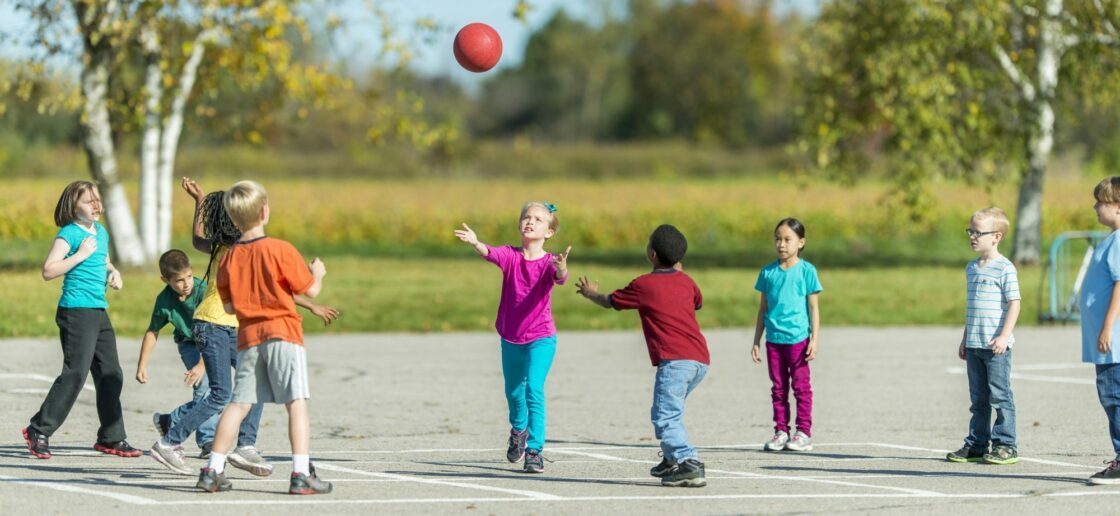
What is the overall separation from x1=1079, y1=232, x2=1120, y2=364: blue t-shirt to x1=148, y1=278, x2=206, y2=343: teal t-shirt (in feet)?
16.9

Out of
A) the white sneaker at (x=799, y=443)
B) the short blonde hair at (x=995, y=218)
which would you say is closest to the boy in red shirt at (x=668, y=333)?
the white sneaker at (x=799, y=443)

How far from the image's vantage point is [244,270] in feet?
25.9

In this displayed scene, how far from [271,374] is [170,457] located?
1174 mm

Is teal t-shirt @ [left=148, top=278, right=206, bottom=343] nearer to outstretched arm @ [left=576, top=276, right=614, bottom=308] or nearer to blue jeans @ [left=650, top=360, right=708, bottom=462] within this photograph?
outstretched arm @ [left=576, top=276, right=614, bottom=308]

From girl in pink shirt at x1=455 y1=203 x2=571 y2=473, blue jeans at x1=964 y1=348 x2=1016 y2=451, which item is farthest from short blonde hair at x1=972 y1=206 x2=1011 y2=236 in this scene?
girl in pink shirt at x1=455 y1=203 x2=571 y2=473

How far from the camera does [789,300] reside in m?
10.3

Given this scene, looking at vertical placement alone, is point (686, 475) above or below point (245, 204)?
below

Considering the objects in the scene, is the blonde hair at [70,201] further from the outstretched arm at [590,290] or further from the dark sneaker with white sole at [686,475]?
the dark sneaker with white sole at [686,475]

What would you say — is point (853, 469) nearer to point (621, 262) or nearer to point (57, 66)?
point (57, 66)

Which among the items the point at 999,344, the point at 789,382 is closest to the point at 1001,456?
the point at 999,344

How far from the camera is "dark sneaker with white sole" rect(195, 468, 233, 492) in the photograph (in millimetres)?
7973

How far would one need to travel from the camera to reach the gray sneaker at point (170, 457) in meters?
8.72

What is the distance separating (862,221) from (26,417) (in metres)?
34.3

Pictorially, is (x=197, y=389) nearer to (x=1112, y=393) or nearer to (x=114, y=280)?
(x=114, y=280)
